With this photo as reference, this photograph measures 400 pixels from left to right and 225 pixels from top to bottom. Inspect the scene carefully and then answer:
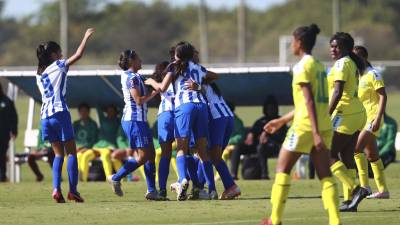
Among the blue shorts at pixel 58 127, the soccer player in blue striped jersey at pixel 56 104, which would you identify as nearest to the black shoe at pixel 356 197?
the soccer player in blue striped jersey at pixel 56 104

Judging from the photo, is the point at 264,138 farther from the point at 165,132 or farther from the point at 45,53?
the point at 45,53

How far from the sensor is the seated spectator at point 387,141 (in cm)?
2433

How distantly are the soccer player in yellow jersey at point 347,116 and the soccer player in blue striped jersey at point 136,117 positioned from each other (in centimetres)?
278

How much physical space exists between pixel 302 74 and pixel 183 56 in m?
4.22

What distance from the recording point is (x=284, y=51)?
218 ft

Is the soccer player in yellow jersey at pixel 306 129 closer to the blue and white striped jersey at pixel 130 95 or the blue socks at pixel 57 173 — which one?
the blue and white striped jersey at pixel 130 95

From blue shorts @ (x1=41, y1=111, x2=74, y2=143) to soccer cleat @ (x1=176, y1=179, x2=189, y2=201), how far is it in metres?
1.53

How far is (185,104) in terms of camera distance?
677 inches

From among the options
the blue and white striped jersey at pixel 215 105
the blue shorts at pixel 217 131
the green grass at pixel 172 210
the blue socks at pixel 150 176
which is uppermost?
the blue and white striped jersey at pixel 215 105

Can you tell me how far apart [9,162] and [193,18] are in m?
93.1

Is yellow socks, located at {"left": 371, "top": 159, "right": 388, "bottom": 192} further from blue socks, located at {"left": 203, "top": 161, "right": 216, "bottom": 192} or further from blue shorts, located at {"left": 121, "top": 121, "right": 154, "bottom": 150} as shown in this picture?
blue shorts, located at {"left": 121, "top": 121, "right": 154, "bottom": 150}

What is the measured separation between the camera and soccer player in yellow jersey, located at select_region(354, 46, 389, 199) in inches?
657

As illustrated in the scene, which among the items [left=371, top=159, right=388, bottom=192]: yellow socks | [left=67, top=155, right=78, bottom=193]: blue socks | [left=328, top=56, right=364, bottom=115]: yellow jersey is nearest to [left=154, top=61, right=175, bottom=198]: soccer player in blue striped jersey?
[left=67, top=155, right=78, bottom=193]: blue socks

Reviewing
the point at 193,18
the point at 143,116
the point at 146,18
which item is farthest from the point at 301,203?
the point at 193,18
